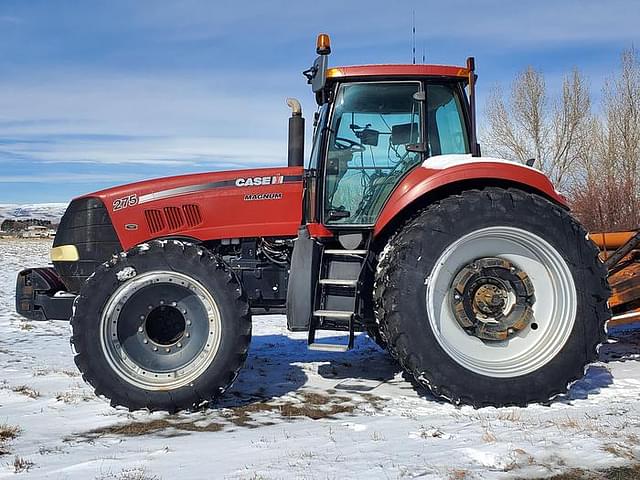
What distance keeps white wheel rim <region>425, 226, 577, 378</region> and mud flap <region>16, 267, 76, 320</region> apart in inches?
110

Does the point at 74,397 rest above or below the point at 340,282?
below

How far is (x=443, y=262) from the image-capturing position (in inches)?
167

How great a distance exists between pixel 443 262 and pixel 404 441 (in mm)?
1310

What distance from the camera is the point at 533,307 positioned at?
14.4 ft

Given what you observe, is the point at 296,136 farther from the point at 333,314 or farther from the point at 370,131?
the point at 333,314

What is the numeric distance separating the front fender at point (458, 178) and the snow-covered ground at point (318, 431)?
4.60ft

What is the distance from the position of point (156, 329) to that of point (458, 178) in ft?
7.90

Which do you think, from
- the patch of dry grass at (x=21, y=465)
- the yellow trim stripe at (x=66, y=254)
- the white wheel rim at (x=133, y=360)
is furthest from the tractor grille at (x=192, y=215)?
the patch of dry grass at (x=21, y=465)

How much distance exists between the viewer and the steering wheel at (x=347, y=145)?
15.8ft

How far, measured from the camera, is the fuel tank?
15.7ft

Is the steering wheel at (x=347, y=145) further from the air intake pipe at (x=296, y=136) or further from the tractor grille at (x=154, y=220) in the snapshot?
the tractor grille at (x=154, y=220)

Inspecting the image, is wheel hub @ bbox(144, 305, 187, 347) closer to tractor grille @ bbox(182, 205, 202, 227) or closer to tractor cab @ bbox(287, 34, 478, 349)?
tractor grille @ bbox(182, 205, 202, 227)

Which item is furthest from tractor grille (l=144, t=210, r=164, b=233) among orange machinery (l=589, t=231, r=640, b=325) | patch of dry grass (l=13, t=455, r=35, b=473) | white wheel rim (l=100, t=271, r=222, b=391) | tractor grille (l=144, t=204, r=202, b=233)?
orange machinery (l=589, t=231, r=640, b=325)

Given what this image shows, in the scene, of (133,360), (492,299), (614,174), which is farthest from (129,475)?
(614,174)
